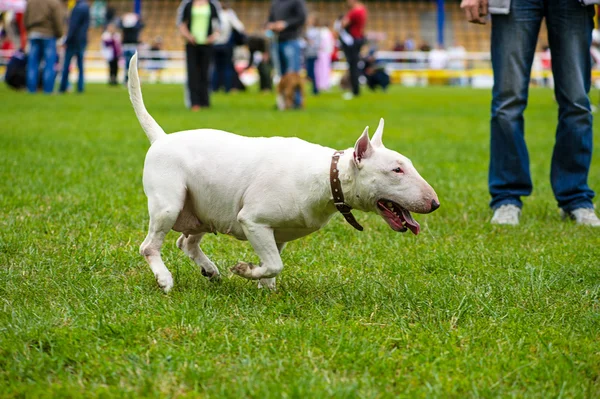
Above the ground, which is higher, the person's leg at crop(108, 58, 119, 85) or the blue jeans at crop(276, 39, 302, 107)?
the blue jeans at crop(276, 39, 302, 107)

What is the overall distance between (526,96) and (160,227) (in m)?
2.94

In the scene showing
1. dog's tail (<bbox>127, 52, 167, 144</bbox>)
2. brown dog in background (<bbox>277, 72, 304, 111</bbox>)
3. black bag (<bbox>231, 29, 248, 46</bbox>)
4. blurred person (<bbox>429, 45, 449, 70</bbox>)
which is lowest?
blurred person (<bbox>429, 45, 449, 70</bbox>)

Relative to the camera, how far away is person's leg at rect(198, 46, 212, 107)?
14.9 metres

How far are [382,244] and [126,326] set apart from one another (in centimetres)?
203

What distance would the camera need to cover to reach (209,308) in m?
3.33

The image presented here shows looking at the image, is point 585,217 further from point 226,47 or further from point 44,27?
point 226,47

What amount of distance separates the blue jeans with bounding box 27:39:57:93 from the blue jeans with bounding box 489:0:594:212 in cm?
1530

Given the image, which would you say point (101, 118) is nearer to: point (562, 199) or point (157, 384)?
point (562, 199)

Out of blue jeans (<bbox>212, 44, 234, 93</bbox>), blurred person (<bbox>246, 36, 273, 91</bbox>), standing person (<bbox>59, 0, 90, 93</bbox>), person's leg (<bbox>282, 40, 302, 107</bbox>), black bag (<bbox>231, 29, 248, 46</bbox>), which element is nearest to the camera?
→ person's leg (<bbox>282, 40, 302, 107</bbox>)

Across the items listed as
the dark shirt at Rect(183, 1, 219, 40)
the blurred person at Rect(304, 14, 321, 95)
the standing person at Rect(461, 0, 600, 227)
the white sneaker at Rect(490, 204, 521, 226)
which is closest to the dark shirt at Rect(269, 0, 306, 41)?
the dark shirt at Rect(183, 1, 219, 40)

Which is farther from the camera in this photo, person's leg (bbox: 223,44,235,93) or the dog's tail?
person's leg (bbox: 223,44,235,93)

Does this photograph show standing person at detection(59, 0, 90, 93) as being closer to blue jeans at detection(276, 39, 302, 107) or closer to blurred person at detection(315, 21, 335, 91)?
blue jeans at detection(276, 39, 302, 107)

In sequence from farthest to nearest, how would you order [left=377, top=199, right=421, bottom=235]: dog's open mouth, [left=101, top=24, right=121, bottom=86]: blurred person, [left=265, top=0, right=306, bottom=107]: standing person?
[left=101, top=24, right=121, bottom=86]: blurred person, [left=265, top=0, right=306, bottom=107]: standing person, [left=377, top=199, right=421, bottom=235]: dog's open mouth

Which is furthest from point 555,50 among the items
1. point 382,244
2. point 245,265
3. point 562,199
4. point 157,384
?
point 157,384
